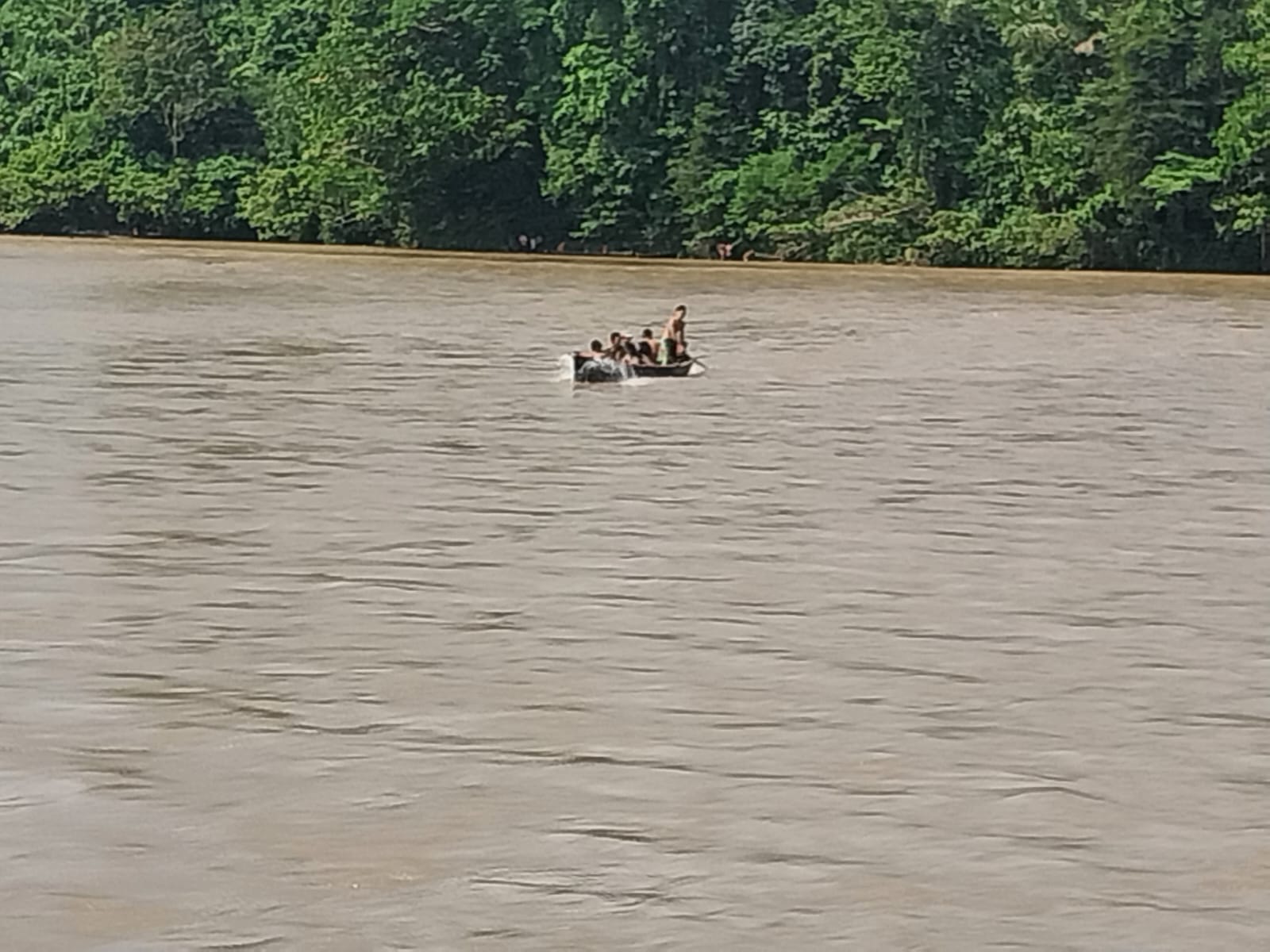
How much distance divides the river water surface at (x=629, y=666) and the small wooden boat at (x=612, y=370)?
1.65ft

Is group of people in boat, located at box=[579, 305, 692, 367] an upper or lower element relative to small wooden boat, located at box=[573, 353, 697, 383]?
upper

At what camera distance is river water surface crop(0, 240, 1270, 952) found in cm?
862

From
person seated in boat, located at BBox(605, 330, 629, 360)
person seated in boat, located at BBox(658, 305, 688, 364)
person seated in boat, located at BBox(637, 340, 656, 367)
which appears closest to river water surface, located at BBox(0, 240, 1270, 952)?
person seated in boat, located at BBox(605, 330, 629, 360)

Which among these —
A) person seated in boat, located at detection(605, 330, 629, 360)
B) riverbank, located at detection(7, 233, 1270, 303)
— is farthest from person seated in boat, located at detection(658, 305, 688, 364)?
riverbank, located at detection(7, 233, 1270, 303)

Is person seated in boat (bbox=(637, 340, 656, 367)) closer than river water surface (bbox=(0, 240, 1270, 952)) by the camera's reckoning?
No

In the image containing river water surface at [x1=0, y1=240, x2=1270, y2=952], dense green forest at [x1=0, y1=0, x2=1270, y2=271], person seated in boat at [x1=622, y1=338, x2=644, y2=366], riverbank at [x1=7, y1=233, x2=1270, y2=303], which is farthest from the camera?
dense green forest at [x1=0, y1=0, x2=1270, y2=271]

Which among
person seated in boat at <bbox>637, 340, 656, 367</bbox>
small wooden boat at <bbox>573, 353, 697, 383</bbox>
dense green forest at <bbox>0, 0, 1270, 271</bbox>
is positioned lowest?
small wooden boat at <bbox>573, 353, 697, 383</bbox>

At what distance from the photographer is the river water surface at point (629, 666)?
862cm

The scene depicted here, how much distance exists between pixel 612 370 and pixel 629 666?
14579 mm

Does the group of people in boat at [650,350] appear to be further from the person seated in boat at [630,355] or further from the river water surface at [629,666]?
the river water surface at [629,666]

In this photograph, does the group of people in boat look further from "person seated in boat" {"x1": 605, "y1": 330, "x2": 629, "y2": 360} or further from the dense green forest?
the dense green forest

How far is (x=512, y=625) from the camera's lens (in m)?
13.1

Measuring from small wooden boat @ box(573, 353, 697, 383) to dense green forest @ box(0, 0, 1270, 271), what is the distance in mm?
27763

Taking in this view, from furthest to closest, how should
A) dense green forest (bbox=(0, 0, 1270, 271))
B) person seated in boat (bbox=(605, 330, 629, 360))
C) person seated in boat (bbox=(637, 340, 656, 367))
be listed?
1. dense green forest (bbox=(0, 0, 1270, 271))
2. person seated in boat (bbox=(637, 340, 656, 367))
3. person seated in boat (bbox=(605, 330, 629, 360))
